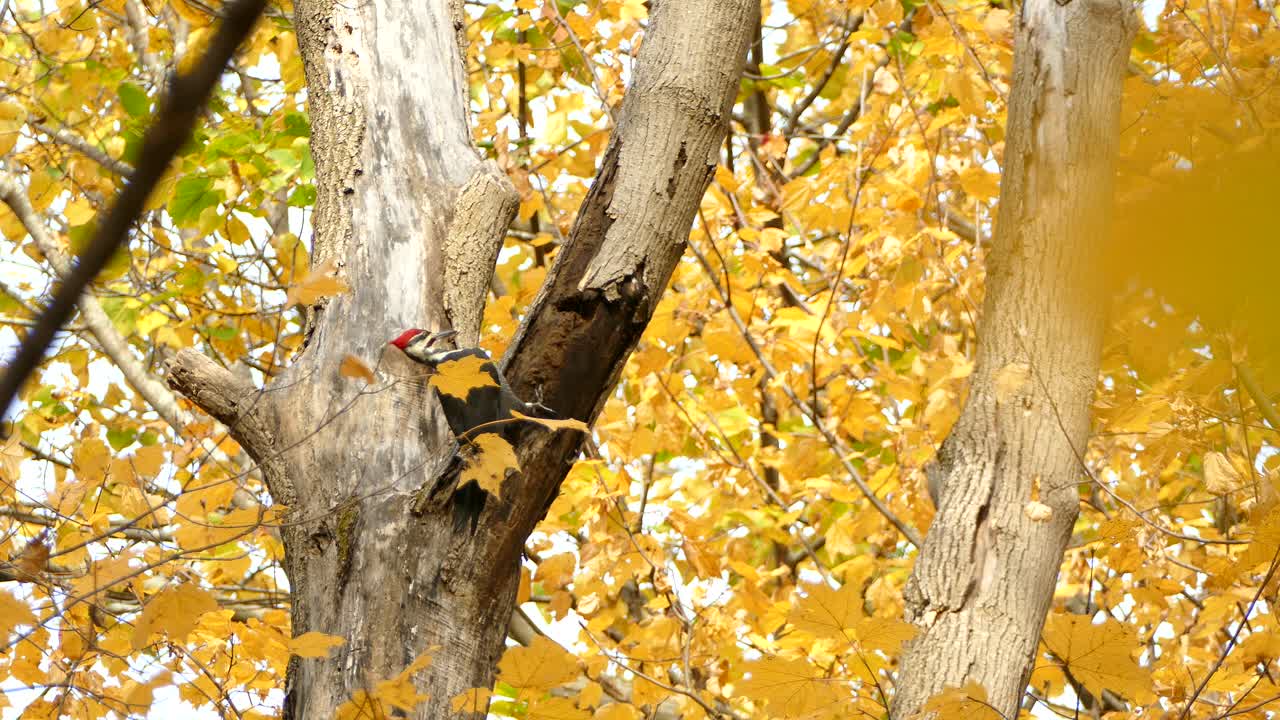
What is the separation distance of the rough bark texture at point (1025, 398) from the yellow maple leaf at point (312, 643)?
105 centimetres

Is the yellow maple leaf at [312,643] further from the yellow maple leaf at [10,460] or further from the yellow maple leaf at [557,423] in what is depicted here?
the yellow maple leaf at [10,460]

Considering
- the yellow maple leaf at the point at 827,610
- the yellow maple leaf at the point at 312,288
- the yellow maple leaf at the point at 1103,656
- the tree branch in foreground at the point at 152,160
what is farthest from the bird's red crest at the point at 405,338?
the tree branch in foreground at the point at 152,160

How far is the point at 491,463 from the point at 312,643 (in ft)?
1.28

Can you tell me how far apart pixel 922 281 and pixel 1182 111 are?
1.43m

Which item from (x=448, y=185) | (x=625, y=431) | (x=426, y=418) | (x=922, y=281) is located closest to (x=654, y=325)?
(x=625, y=431)

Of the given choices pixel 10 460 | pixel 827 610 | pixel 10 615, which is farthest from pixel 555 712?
pixel 10 460

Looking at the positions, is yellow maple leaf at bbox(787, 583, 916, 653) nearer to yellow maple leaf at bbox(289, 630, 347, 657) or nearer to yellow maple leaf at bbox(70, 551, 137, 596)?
yellow maple leaf at bbox(289, 630, 347, 657)

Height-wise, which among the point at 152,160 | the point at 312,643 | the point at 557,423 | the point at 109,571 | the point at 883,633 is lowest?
the point at 152,160

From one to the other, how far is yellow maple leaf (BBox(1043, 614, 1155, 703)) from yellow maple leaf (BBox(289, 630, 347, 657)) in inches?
52.2

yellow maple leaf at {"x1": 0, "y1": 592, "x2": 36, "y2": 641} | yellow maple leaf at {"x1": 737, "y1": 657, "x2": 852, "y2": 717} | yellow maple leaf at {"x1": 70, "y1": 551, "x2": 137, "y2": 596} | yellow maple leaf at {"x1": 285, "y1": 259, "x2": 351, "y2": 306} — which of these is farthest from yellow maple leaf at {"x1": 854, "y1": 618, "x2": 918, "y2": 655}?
yellow maple leaf at {"x1": 0, "y1": 592, "x2": 36, "y2": 641}

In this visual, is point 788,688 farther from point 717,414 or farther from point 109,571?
point 717,414

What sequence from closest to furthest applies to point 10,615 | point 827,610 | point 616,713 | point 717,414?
point 10,615
point 827,610
point 616,713
point 717,414

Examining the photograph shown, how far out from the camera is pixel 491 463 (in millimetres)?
1706

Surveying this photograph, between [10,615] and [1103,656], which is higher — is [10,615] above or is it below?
below
